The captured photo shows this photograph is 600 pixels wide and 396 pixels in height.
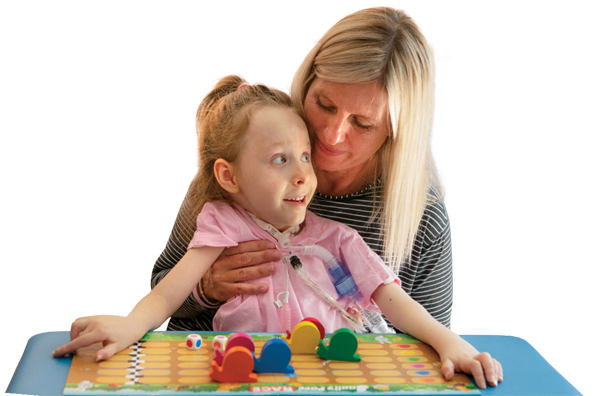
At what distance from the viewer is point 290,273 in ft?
6.70

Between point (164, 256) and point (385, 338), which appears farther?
point (164, 256)

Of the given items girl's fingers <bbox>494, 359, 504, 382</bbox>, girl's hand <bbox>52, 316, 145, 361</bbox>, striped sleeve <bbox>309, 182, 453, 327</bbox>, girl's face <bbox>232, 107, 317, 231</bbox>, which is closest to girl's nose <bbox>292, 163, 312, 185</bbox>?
girl's face <bbox>232, 107, 317, 231</bbox>

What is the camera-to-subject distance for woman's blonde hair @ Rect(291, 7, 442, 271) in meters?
2.07

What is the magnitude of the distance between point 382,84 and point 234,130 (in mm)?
496

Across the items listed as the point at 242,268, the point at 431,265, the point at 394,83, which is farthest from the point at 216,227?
the point at 431,265

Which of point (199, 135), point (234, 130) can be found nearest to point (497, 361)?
point (234, 130)

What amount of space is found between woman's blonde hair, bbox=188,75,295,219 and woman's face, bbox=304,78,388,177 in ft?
0.33

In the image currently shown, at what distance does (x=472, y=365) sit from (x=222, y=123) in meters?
1.05

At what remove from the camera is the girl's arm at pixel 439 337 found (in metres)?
1.67

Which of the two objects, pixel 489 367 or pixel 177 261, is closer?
pixel 489 367

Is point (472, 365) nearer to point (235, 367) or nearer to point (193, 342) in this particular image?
point (235, 367)

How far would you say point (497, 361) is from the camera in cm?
173

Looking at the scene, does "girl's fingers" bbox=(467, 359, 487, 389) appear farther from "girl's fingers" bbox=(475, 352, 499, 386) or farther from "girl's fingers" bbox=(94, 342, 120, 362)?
"girl's fingers" bbox=(94, 342, 120, 362)

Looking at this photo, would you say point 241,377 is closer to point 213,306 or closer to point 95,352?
point 95,352
